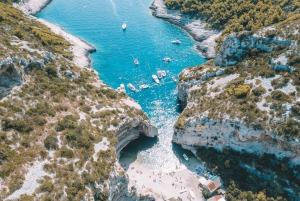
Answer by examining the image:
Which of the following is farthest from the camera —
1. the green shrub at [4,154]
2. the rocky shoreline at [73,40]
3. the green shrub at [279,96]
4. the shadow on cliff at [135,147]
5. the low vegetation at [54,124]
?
the rocky shoreline at [73,40]

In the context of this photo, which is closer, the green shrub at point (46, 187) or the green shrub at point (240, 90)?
the green shrub at point (46, 187)

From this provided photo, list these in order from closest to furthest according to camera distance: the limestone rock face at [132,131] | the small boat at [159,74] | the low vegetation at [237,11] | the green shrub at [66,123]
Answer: the green shrub at [66,123], the limestone rock face at [132,131], the low vegetation at [237,11], the small boat at [159,74]

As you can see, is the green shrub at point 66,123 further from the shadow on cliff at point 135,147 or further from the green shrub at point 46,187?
the shadow on cliff at point 135,147

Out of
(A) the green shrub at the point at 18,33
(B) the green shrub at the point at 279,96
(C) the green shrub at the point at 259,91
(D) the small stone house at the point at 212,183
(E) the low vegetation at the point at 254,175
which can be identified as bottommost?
(D) the small stone house at the point at 212,183

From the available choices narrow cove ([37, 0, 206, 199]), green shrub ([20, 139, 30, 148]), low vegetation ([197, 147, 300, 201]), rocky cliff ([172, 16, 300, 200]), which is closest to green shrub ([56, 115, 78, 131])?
green shrub ([20, 139, 30, 148])

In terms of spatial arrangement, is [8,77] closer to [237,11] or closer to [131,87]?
[131,87]

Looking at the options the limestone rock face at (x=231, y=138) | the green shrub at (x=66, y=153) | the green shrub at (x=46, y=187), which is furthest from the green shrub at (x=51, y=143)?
the limestone rock face at (x=231, y=138)

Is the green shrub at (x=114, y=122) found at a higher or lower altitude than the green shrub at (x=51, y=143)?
lower

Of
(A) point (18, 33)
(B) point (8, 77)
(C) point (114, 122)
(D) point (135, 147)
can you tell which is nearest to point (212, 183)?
(D) point (135, 147)
